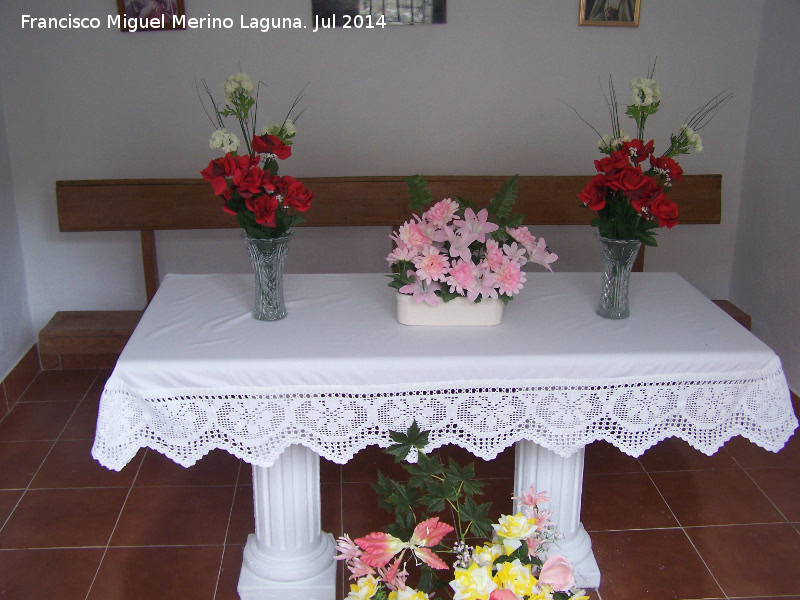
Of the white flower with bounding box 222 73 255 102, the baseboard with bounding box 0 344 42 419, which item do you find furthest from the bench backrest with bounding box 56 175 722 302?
the white flower with bounding box 222 73 255 102

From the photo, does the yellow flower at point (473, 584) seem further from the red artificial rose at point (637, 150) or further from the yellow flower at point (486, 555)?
the red artificial rose at point (637, 150)

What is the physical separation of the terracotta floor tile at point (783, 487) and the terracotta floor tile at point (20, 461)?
2.77 meters

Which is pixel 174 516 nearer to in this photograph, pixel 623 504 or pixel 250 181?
pixel 250 181

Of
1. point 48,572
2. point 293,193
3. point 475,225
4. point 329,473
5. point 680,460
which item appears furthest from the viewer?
point 680,460

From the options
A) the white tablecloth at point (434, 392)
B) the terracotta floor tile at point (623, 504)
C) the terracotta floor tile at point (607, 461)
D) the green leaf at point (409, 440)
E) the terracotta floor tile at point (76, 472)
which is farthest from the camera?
the terracotta floor tile at point (607, 461)

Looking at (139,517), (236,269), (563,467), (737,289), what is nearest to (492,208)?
(563,467)

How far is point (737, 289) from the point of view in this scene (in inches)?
163

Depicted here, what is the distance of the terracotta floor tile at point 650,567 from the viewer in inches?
95.8

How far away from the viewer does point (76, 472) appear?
3.09 meters

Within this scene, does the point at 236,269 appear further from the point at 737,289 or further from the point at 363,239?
the point at 737,289

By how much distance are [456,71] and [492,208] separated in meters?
1.69

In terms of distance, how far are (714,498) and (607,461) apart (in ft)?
1.38

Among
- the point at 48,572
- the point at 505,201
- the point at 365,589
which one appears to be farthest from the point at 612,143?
the point at 48,572

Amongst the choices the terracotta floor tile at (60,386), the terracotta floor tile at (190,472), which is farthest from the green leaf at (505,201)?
the terracotta floor tile at (60,386)
